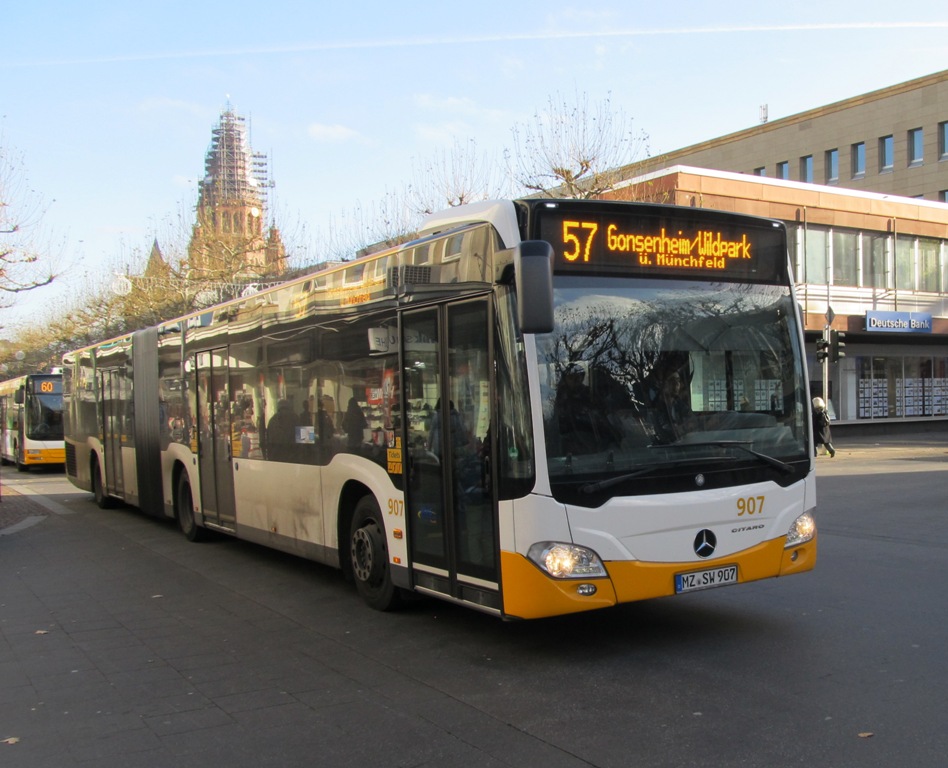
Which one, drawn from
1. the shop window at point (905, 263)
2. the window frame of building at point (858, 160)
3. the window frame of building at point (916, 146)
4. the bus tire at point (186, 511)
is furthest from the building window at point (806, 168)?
the bus tire at point (186, 511)

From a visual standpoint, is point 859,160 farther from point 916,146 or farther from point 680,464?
point 680,464

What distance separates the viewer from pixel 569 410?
19.7 feet

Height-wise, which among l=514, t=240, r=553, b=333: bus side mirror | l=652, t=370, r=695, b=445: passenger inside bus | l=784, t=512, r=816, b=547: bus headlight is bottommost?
l=784, t=512, r=816, b=547: bus headlight

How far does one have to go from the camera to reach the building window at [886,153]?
51531mm

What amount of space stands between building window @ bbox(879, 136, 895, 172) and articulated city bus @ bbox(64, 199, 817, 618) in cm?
5013

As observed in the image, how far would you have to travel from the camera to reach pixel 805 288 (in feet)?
106

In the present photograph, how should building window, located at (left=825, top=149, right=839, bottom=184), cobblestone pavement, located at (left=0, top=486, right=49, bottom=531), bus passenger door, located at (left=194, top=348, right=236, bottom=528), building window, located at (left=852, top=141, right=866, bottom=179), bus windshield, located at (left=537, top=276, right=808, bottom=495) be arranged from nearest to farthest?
bus windshield, located at (left=537, top=276, right=808, bottom=495), bus passenger door, located at (left=194, top=348, right=236, bottom=528), cobblestone pavement, located at (left=0, top=486, right=49, bottom=531), building window, located at (left=852, top=141, right=866, bottom=179), building window, located at (left=825, top=149, right=839, bottom=184)

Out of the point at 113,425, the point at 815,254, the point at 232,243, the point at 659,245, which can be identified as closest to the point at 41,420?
the point at 232,243

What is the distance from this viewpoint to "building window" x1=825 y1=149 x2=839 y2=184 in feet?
176

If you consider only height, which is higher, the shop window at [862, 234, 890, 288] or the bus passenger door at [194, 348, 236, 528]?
the shop window at [862, 234, 890, 288]

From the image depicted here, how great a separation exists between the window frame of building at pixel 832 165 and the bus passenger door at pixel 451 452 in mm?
51879

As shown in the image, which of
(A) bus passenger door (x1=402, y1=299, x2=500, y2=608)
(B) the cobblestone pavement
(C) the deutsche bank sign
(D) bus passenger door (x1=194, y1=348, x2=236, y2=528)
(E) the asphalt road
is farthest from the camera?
(C) the deutsche bank sign

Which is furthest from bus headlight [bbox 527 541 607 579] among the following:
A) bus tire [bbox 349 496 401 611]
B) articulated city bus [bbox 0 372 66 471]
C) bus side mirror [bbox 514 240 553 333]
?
articulated city bus [bbox 0 372 66 471]

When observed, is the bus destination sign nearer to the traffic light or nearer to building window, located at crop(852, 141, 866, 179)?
the traffic light
